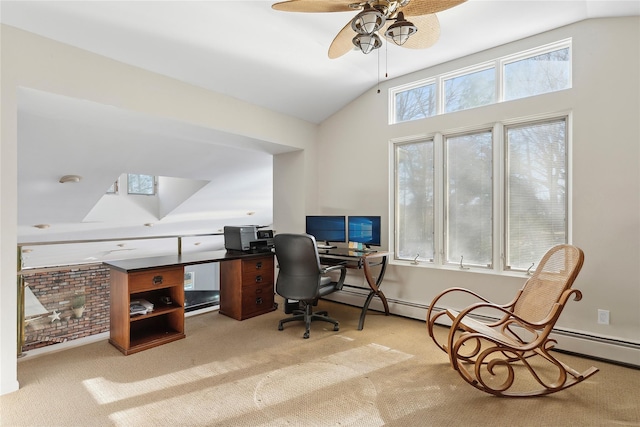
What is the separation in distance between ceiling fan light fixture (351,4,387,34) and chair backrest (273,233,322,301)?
6.30 feet

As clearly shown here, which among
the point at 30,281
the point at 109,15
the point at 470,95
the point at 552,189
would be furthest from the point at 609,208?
the point at 30,281

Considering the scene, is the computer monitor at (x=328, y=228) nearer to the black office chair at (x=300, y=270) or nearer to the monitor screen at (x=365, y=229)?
the monitor screen at (x=365, y=229)

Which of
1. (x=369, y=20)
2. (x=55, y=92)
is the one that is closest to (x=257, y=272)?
(x=55, y=92)

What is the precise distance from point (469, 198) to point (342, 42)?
222 cm

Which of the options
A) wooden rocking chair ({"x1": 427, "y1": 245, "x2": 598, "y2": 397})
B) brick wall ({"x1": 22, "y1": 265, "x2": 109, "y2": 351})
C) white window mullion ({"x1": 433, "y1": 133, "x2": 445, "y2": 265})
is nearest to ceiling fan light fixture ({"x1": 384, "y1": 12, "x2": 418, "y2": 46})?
wooden rocking chair ({"x1": 427, "y1": 245, "x2": 598, "y2": 397})

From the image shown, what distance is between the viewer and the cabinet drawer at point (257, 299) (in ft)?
12.6

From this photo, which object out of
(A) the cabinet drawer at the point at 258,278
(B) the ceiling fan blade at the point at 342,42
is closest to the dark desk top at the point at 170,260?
(A) the cabinet drawer at the point at 258,278

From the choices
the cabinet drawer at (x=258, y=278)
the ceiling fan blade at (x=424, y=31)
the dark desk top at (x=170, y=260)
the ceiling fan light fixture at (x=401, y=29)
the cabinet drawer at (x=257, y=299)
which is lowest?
the cabinet drawer at (x=257, y=299)

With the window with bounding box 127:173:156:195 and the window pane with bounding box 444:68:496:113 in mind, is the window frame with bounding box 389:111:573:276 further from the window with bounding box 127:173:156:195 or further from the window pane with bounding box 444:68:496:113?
the window with bounding box 127:173:156:195

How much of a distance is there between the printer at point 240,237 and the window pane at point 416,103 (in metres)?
2.30

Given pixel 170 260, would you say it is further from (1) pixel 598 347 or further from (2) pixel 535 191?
(1) pixel 598 347

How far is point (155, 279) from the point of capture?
3.08m

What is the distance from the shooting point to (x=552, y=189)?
10.1 ft

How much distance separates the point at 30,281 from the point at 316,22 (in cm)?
333
